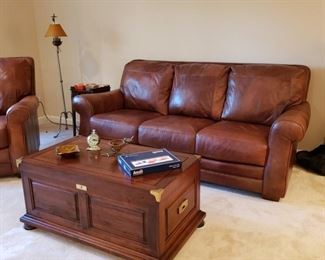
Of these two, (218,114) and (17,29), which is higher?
(17,29)

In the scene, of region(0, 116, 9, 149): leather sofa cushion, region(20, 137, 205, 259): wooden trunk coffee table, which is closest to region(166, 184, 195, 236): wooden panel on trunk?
region(20, 137, 205, 259): wooden trunk coffee table

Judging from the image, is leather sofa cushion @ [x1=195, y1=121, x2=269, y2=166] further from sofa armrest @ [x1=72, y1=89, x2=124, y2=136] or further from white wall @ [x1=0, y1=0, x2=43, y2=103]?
white wall @ [x1=0, y1=0, x2=43, y2=103]

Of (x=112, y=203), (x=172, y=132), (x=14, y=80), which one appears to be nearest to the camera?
(x=112, y=203)

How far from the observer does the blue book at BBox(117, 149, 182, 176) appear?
177 centimetres

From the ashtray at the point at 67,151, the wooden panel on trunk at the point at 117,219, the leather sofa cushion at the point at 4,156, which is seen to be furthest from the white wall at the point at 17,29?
the wooden panel on trunk at the point at 117,219

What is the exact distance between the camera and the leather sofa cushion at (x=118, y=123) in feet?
9.53

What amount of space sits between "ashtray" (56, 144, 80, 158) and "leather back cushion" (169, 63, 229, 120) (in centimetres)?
128

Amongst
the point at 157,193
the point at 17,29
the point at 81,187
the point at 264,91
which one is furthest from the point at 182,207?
the point at 17,29

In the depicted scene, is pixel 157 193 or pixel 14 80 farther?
pixel 14 80

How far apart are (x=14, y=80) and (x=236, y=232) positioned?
8.12ft

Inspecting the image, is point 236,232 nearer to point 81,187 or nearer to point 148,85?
point 81,187

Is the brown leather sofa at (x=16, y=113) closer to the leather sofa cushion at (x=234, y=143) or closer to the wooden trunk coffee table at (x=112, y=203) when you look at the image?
the wooden trunk coffee table at (x=112, y=203)

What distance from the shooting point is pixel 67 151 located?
204 cm

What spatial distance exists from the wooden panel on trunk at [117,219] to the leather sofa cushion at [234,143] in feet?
3.24
